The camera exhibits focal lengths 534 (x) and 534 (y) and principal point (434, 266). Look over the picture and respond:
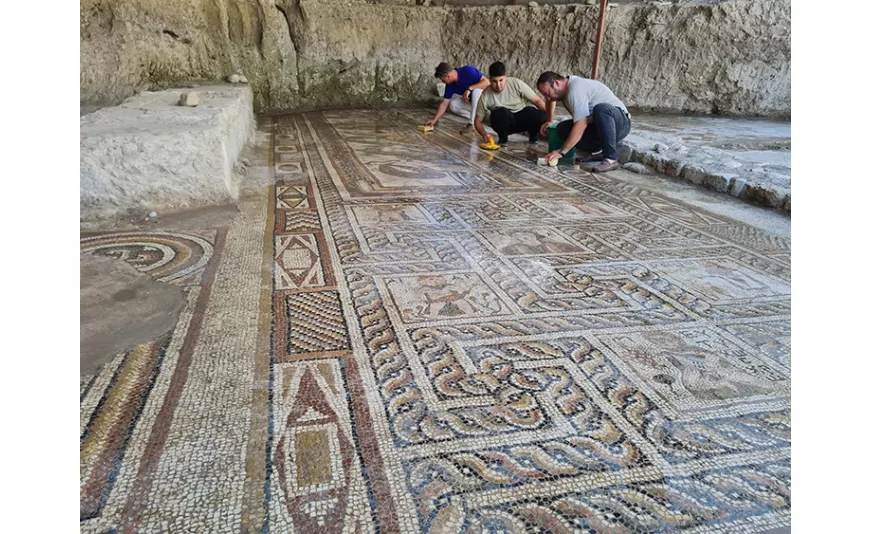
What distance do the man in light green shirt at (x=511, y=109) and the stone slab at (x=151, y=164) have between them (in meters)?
2.67

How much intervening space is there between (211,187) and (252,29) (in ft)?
16.8

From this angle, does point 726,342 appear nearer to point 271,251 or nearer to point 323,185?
point 271,251

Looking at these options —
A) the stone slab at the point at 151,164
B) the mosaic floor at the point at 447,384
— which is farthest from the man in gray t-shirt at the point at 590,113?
the stone slab at the point at 151,164

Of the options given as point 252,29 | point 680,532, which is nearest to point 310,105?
point 252,29

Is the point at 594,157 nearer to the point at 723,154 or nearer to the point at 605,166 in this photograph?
the point at 605,166

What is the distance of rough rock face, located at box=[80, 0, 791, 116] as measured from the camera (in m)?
6.73

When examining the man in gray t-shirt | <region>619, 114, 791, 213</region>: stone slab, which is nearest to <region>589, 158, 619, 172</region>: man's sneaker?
the man in gray t-shirt

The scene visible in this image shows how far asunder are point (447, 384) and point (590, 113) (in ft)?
11.3

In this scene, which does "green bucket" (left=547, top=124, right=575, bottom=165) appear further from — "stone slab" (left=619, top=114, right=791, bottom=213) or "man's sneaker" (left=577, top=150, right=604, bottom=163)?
"stone slab" (left=619, top=114, right=791, bottom=213)

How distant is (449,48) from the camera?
28.2ft

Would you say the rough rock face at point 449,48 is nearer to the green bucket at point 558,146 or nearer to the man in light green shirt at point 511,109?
the man in light green shirt at point 511,109

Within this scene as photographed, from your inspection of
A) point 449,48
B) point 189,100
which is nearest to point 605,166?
point 189,100

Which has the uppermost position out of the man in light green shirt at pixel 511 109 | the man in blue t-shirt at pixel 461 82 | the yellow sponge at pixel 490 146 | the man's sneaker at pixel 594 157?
the man in blue t-shirt at pixel 461 82

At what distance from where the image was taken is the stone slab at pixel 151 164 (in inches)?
106
